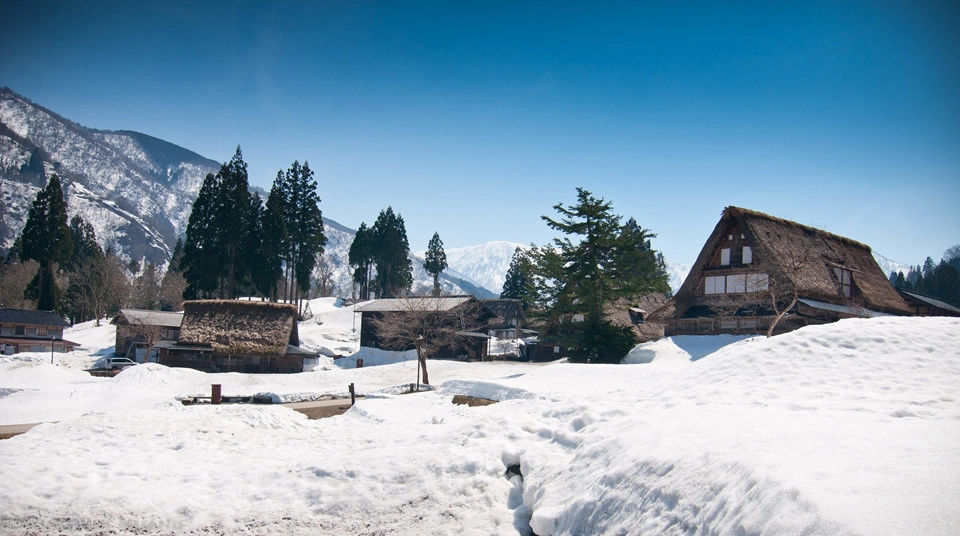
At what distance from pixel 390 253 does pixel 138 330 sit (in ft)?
121

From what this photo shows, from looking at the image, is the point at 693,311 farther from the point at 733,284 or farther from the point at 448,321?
the point at 448,321

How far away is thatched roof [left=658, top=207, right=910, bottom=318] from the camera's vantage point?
103ft

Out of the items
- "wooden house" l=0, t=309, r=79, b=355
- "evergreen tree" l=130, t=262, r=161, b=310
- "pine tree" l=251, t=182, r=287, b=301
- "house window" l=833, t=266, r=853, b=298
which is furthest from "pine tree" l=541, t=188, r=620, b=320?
"evergreen tree" l=130, t=262, r=161, b=310

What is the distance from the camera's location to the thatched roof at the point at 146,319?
147ft

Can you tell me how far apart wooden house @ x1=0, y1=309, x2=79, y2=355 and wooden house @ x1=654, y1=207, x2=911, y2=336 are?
49685 mm

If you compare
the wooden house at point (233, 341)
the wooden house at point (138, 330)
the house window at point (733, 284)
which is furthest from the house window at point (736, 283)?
the wooden house at point (138, 330)

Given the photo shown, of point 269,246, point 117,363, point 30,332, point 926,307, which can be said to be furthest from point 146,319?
point 926,307

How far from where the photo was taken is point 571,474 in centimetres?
795

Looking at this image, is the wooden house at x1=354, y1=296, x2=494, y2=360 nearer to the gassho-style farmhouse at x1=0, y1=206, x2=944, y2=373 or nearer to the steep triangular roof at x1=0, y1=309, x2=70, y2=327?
the gassho-style farmhouse at x1=0, y1=206, x2=944, y2=373

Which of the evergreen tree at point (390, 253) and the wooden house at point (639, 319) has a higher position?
the evergreen tree at point (390, 253)

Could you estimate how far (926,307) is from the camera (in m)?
40.7

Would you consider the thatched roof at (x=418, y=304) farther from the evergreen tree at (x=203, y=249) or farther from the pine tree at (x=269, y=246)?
the evergreen tree at (x=203, y=249)

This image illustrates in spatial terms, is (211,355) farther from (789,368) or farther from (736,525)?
(736,525)

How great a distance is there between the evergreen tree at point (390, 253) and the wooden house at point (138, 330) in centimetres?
3221
